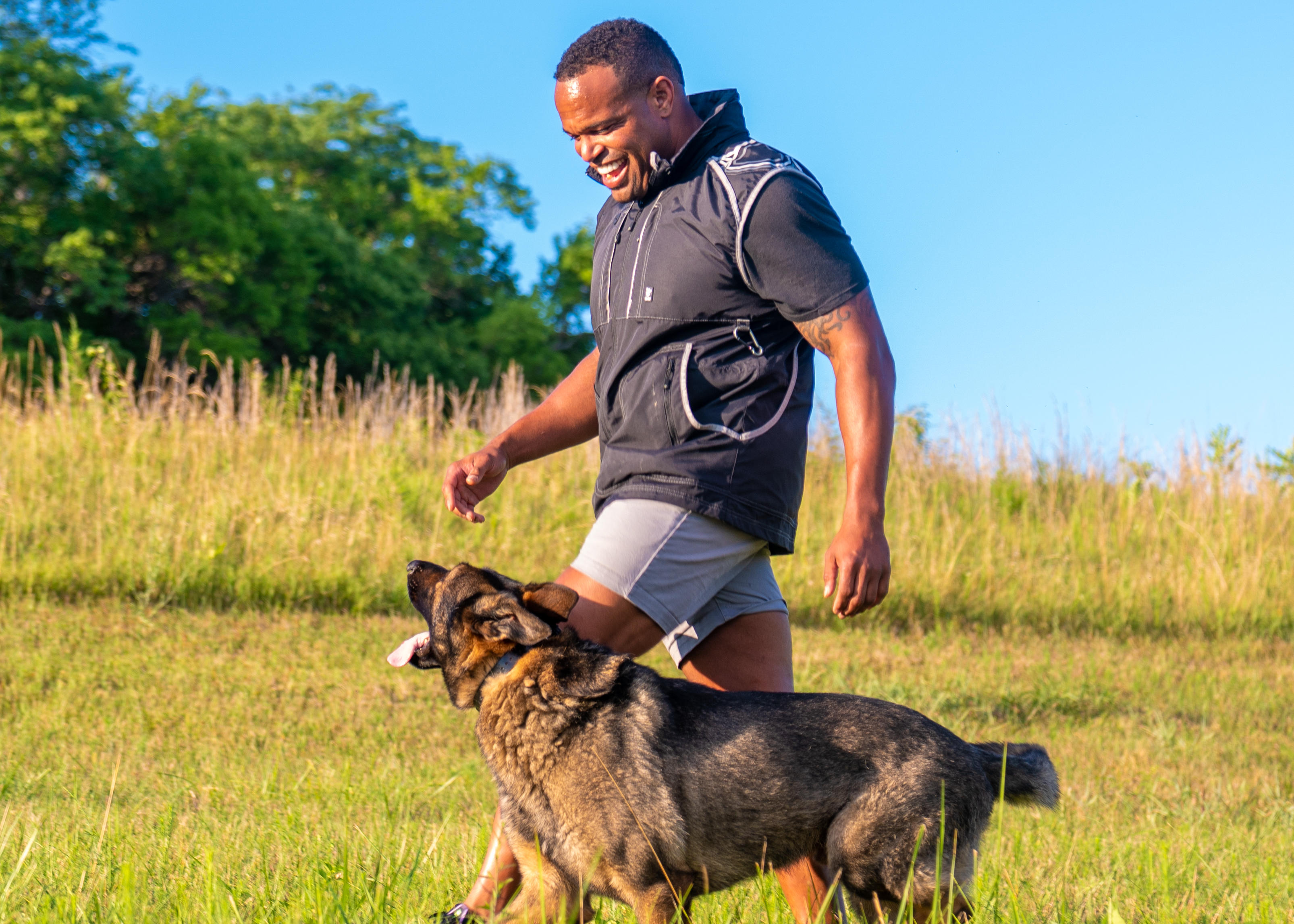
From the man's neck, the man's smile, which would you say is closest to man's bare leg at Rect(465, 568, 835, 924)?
the man's smile

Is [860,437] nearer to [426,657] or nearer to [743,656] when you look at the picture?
[743,656]

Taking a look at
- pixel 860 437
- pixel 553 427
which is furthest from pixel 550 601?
pixel 553 427

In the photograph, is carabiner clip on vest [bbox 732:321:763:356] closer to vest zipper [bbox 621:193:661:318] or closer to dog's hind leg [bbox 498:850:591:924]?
vest zipper [bbox 621:193:661:318]

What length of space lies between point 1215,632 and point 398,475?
24.9 ft

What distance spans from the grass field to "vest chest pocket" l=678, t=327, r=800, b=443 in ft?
3.95

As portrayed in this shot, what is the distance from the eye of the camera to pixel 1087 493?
11773 mm

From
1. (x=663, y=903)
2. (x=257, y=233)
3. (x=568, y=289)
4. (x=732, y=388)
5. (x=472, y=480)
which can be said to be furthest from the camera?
(x=568, y=289)

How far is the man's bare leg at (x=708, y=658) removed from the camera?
290cm

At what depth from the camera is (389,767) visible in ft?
17.6

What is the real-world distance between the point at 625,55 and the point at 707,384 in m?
0.99

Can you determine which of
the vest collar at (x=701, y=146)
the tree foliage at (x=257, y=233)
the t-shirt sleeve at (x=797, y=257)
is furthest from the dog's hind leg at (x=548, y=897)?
the tree foliage at (x=257, y=233)

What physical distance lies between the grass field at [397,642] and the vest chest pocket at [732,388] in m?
1.20

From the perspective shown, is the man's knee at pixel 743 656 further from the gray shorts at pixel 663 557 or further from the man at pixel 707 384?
the gray shorts at pixel 663 557

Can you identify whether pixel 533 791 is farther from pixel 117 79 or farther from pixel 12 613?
pixel 117 79
